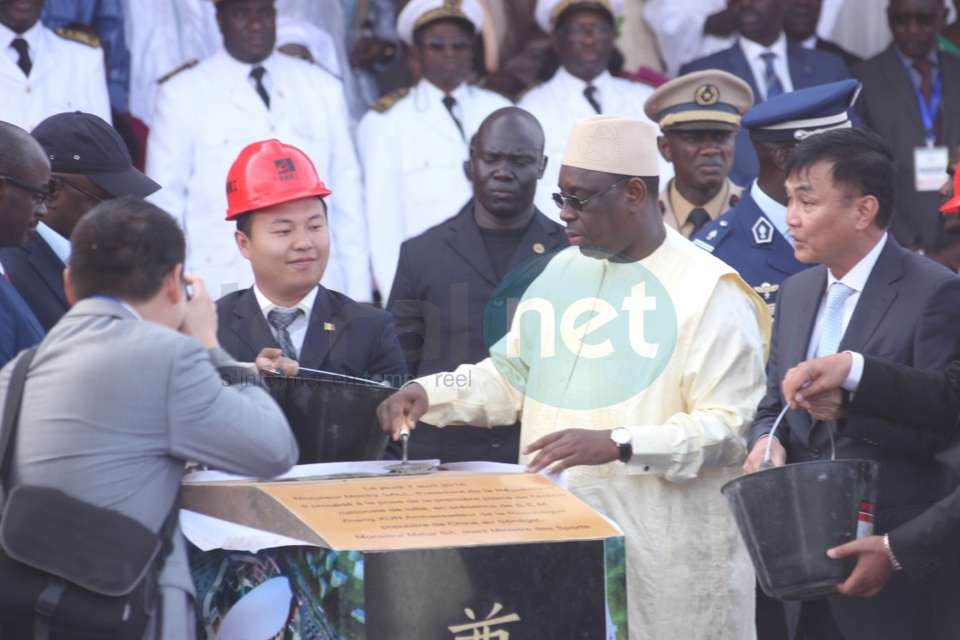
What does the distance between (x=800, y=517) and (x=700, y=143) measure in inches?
131

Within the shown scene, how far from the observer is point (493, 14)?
8500 millimetres

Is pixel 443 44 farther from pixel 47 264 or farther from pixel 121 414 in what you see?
pixel 121 414

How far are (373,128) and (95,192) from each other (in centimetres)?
320

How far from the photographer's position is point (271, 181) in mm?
4609

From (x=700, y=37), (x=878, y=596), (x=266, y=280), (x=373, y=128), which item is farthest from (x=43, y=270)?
(x=700, y=37)

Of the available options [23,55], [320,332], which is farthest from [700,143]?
[23,55]

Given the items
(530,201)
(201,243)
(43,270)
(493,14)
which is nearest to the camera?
(43,270)

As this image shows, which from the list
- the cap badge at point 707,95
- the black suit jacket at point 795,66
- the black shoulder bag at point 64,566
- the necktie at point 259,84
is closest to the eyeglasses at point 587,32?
the black suit jacket at point 795,66

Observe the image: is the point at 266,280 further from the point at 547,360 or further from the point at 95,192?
the point at 547,360

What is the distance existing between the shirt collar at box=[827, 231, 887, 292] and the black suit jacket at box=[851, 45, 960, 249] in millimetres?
4154

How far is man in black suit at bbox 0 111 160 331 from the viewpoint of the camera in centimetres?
453

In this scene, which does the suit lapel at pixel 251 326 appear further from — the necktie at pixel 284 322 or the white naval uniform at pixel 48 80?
the white naval uniform at pixel 48 80

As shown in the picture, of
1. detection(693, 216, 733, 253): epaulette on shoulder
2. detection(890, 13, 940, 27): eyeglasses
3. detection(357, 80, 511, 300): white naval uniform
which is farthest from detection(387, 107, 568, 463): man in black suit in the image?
detection(890, 13, 940, 27): eyeglasses

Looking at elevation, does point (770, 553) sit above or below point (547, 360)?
below
